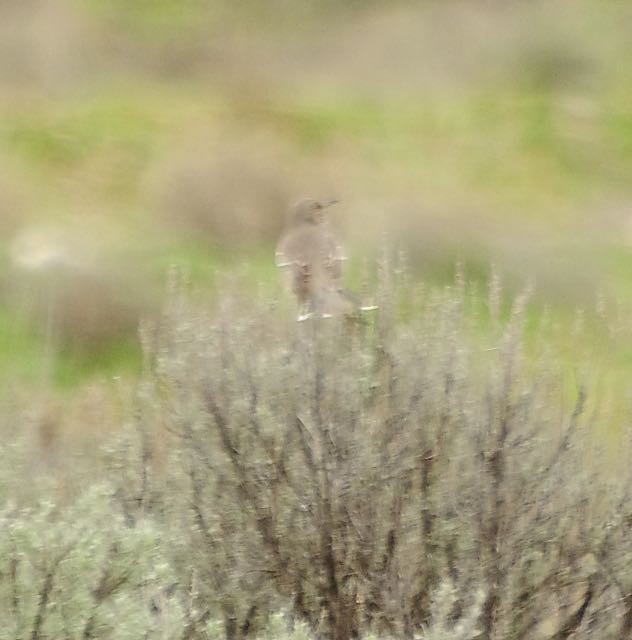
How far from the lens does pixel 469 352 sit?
534 cm

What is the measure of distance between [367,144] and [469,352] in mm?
19735

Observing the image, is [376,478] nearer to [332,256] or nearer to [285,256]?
[332,256]

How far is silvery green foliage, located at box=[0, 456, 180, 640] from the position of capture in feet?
14.1

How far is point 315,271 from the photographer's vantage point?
592 cm

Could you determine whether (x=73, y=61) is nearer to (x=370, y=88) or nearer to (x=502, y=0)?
(x=370, y=88)

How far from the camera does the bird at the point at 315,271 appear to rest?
18.0 feet

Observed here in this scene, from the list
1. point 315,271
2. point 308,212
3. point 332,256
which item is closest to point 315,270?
point 315,271

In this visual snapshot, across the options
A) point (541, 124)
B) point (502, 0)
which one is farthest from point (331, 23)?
point (541, 124)

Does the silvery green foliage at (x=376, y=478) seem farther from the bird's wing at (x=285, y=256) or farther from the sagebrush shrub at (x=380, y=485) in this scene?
the bird's wing at (x=285, y=256)

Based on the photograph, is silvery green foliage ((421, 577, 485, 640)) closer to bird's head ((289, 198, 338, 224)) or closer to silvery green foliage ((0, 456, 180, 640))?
silvery green foliage ((0, 456, 180, 640))

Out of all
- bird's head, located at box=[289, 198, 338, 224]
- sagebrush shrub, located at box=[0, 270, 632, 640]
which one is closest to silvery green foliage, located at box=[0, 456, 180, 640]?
sagebrush shrub, located at box=[0, 270, 632, 640]

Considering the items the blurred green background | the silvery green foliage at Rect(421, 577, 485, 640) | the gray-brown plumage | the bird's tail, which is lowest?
the silvery green foliage at Rect(421, 577, 485, 640)

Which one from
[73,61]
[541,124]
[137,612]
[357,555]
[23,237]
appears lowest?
[137,612]

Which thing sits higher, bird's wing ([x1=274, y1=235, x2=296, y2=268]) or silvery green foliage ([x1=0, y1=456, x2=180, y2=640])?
bird's wing ([x1=274, y1=235, x2=296, y2=268])
